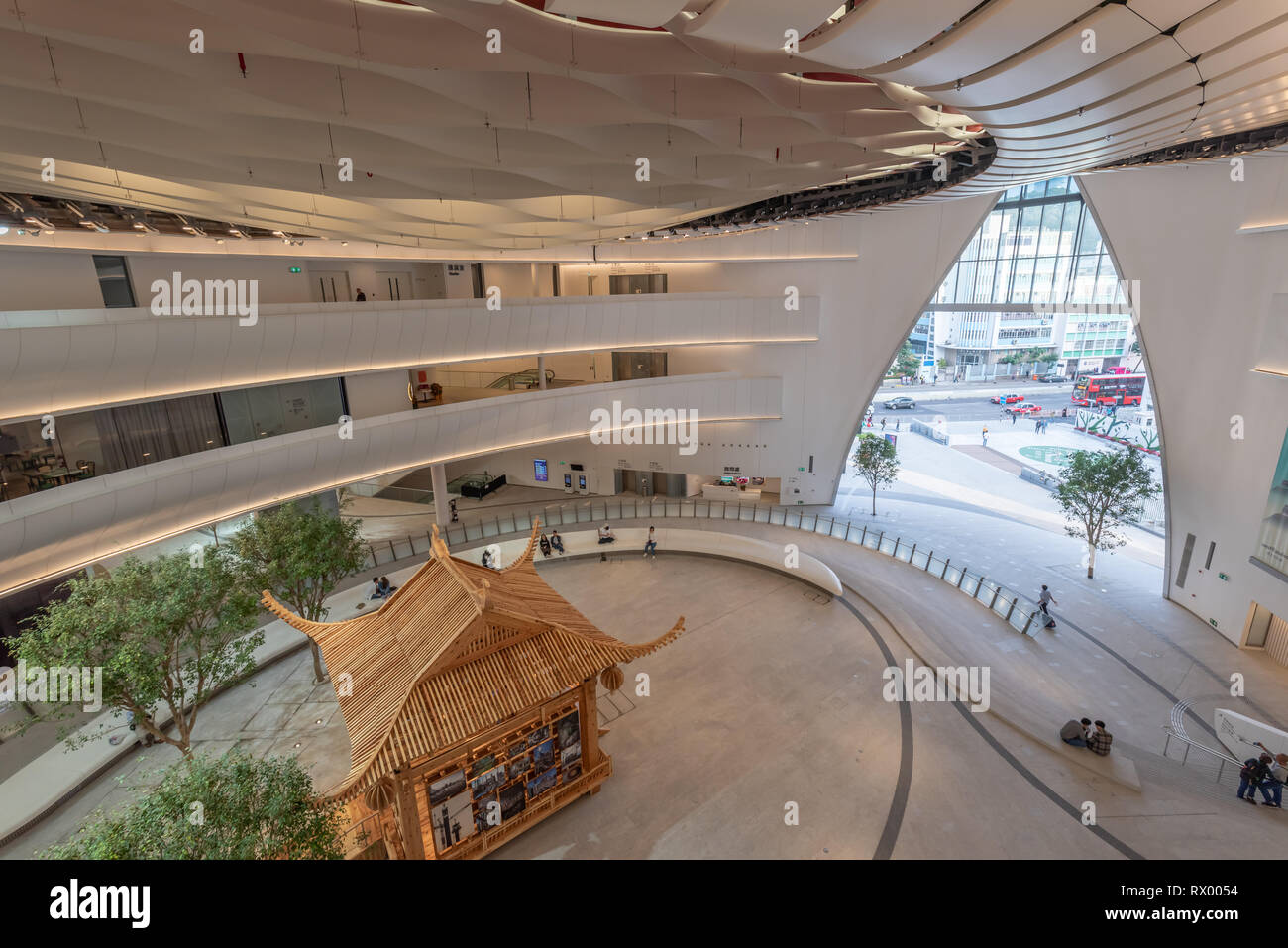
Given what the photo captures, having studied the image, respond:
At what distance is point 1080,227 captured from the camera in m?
21.4

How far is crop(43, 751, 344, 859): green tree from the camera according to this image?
5781 millimetres

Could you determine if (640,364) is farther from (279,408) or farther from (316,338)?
(279,408)

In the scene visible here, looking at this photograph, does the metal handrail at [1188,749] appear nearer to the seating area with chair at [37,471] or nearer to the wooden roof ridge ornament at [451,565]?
the wooden roof ridge ornament at [451,565]

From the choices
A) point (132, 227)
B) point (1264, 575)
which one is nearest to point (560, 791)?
point (132, 227)

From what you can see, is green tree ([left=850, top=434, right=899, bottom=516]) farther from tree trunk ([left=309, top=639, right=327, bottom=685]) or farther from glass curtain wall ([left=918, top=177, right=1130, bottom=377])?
tree trunk ([left=309, top=639, right=327, bottom=685])

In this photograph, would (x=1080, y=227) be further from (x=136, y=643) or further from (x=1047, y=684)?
(x=136, y=643)

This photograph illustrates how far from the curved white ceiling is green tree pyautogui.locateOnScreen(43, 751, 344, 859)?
717cm

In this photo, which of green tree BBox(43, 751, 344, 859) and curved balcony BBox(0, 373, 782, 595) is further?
curved balcony BBox(0, 373, 782, 595)

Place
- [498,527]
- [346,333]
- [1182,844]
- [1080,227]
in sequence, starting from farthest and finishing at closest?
[498,527] → [1080,227] → [346,333] → [1182,844]
